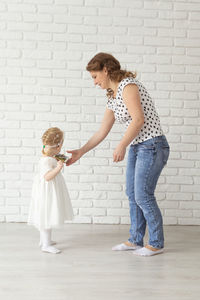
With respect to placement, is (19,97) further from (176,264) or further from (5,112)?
(176,264)

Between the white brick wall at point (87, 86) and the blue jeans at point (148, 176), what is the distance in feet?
2.12

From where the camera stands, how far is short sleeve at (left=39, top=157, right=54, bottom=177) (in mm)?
2664

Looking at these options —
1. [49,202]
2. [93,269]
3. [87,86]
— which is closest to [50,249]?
[49,202]

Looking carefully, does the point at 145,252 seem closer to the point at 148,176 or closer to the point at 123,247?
the point at 123,247

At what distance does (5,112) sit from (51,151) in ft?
2.59

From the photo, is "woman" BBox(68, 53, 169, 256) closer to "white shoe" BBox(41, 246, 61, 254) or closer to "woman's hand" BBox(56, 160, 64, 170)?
"woman's hand" BBox(56, 160, 64, 170)

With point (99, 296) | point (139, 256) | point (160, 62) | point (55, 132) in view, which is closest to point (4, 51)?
point (55, 132)

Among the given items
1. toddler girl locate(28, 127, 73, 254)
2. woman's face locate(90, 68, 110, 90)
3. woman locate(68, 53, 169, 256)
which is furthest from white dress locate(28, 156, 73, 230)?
woman's face locate(90, 68, 110, 90)

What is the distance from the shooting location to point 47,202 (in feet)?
8.63

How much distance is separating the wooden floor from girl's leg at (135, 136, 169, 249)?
0.17 meters

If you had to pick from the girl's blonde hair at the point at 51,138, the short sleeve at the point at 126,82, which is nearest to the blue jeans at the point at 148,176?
the short sleeve at the point at 126,82

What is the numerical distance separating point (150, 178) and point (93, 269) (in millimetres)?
664

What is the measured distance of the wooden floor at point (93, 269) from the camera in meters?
2.01

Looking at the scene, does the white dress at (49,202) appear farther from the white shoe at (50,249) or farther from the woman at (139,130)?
the woman at (139,130)
